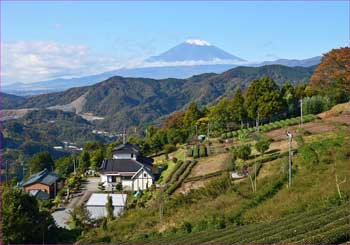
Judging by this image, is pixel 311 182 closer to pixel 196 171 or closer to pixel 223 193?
pixel 223 193

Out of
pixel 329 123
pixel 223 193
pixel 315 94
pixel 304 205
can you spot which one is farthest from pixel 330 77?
pixel 304 205

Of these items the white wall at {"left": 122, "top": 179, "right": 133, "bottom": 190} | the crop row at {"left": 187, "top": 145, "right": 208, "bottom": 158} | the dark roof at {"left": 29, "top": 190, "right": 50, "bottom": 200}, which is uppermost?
the crop row at {"left": 187, "top": 145, "right": 208, "bottom": 158}

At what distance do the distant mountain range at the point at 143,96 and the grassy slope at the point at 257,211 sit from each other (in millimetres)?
99084

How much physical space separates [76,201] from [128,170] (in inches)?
171

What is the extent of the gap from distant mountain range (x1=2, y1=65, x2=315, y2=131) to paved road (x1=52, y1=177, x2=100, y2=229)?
8943 centimetres

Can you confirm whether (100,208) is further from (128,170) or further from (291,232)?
(291,232)

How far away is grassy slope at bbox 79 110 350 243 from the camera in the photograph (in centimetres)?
971

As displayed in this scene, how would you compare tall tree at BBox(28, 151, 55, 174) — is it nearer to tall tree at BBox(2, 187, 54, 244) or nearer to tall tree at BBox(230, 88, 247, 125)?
tall tree at BBox(230, 88, 247, 125)

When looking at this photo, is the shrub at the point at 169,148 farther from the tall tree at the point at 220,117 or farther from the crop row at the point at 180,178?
the crop row at the point at 180,178

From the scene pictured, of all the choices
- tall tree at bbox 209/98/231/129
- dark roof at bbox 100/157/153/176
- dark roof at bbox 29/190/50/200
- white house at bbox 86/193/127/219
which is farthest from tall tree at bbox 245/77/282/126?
dark roof at bbox 29/190/50/200

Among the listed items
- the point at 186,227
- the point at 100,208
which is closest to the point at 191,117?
the point at 100,208

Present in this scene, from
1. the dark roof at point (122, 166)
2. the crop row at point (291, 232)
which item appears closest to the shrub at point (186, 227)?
the crop row at point (291, 232)

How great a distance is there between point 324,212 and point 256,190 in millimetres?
4841

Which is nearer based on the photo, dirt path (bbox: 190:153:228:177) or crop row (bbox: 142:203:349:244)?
crop row (bbox: 142:203:349:244)
